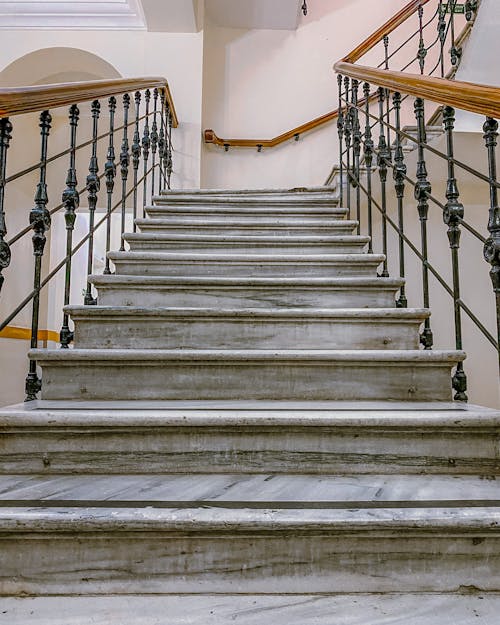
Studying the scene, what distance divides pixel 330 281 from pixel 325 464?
88 centimetres

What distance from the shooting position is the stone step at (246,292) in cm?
183

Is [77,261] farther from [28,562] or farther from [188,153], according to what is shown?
[28,562]

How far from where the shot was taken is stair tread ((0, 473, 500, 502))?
92cm

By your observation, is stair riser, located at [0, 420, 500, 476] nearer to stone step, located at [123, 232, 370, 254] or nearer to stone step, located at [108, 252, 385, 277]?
stone step, located at [108, 252, 385, 277]

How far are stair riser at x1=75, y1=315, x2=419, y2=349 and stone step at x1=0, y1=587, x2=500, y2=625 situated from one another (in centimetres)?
88

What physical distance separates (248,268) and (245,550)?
4.46 feet

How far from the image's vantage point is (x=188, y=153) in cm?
402

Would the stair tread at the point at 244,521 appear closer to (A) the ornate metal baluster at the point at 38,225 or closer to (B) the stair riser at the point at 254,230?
(A) the ornate metal baluster at the point at 38,225

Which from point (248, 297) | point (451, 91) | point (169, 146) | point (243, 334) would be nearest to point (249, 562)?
point (243, 334)

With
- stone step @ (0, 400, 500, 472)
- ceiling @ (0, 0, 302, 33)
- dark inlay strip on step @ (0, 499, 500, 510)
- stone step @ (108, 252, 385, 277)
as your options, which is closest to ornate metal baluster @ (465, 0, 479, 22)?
stone step @ (108, 252, 385, 277)

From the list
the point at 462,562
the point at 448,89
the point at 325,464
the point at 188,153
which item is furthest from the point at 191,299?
the point at 188,153

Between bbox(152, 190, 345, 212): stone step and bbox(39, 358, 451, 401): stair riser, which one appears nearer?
bbox(39, 358, 451, 401): stair riser

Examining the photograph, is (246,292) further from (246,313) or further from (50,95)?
(50,95)

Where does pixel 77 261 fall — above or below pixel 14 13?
below
